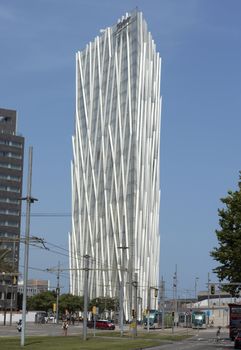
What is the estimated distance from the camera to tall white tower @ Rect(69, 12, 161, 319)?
594 ft

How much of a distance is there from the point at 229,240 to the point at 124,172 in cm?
12259

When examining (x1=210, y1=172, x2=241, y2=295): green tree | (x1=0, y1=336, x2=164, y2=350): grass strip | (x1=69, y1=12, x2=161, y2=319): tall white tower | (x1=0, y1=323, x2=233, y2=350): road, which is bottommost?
(x1=0, y1=323, x2=233, y2=350): road

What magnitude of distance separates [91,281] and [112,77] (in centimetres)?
6067

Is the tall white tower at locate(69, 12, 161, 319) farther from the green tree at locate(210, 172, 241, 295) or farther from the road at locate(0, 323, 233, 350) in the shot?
the green tree at locate(210, 172, 241, 295)

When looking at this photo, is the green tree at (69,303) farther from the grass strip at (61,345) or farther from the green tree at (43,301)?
the grass strip at (61,345)

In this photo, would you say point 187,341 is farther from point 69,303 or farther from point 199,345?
point 69,303

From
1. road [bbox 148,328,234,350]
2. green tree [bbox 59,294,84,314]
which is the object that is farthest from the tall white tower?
road [bbox 148,328,234,350]

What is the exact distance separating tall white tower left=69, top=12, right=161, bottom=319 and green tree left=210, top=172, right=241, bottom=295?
11350 centimetres

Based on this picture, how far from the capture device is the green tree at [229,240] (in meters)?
60.6

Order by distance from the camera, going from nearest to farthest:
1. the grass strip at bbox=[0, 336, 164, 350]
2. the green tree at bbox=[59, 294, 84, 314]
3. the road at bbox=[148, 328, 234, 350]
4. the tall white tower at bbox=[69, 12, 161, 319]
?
the grass strip at bbox=[0, 336, 164, 350] → the road at bbox=[148, 328, 234, 350] → the green tree at bbox=[59, 294, 84, 314] → the tall white tower at bbox=[69, 12, 161, 319]

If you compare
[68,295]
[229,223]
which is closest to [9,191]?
[68,295]

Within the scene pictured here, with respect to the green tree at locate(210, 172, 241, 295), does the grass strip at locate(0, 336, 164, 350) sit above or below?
below

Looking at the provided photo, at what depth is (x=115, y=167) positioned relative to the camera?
187250 millimetres

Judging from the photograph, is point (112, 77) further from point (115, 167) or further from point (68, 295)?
point (68, 295)
